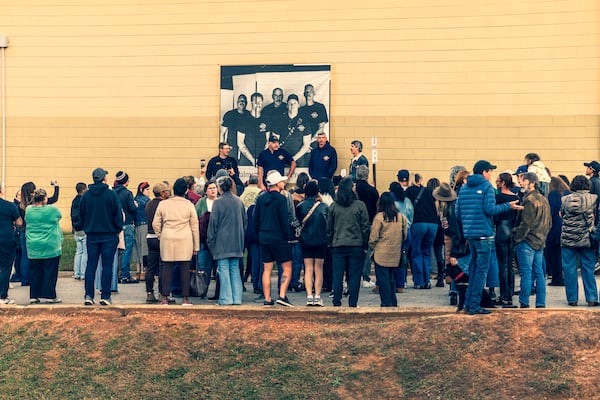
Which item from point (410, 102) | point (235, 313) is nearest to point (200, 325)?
point (235, 313)

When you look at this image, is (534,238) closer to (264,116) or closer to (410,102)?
(410,102)

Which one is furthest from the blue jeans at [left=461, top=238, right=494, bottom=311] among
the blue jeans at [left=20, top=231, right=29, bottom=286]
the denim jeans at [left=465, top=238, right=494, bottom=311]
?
the blue jeans at [left=20, top=231, right=29, bottom=286]

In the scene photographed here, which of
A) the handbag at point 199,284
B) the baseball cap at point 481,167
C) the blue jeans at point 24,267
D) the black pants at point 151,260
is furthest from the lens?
the blue jeans at point 24,267

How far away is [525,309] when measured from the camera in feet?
43.7

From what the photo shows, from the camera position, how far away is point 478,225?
516 inches

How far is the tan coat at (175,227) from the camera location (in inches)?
567

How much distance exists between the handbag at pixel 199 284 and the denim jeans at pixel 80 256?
9.05 feet

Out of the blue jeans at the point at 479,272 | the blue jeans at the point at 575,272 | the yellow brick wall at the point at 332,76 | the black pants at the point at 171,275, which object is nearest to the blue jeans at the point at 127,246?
the black pants at the point at 171,275

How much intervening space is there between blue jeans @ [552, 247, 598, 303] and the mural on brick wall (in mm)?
8939

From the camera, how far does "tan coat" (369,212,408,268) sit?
552 inches

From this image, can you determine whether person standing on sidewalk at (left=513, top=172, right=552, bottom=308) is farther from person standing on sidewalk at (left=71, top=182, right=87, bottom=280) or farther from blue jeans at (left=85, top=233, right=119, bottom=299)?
person standing on sidewalk at (left=71, top=182, right=87, bottom=280)

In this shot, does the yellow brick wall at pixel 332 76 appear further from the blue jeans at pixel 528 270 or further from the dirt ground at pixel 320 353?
the dirt ground at pixel 320 353

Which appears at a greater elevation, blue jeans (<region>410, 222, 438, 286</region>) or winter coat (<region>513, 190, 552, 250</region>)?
winter coat (<region>513, 190, 552, 250</region>)

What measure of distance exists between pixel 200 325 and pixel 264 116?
10007 mm
